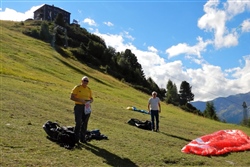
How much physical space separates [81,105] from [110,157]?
240cm

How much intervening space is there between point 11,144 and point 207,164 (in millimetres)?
7488

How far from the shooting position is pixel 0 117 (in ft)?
51.3

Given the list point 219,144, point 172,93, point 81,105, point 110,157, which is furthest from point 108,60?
point 110,157

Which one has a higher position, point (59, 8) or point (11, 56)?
point (59, 8)

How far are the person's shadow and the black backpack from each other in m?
0.58

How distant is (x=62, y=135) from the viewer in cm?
1270

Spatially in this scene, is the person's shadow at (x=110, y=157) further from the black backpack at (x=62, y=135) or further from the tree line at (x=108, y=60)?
the tree line at (x=108, y=60)

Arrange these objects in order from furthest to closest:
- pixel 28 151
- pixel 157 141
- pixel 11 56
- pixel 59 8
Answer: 1. pixel 59 8
2. pixel 11 56
3. pixel 157 141
4. pixel 28 151

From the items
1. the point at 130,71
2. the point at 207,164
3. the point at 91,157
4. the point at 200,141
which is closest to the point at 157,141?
the point at 200,141

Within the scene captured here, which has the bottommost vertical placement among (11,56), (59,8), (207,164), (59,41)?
(207,164)

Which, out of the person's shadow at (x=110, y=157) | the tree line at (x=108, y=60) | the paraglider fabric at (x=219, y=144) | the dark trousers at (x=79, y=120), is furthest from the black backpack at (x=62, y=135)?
the tree line at (x=108, y=60)

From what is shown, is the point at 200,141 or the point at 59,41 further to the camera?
the point at 59,41

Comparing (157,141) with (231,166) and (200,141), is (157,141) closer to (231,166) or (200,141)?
(200,141)

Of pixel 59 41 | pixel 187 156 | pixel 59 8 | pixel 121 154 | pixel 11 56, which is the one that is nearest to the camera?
pixel 121 154
